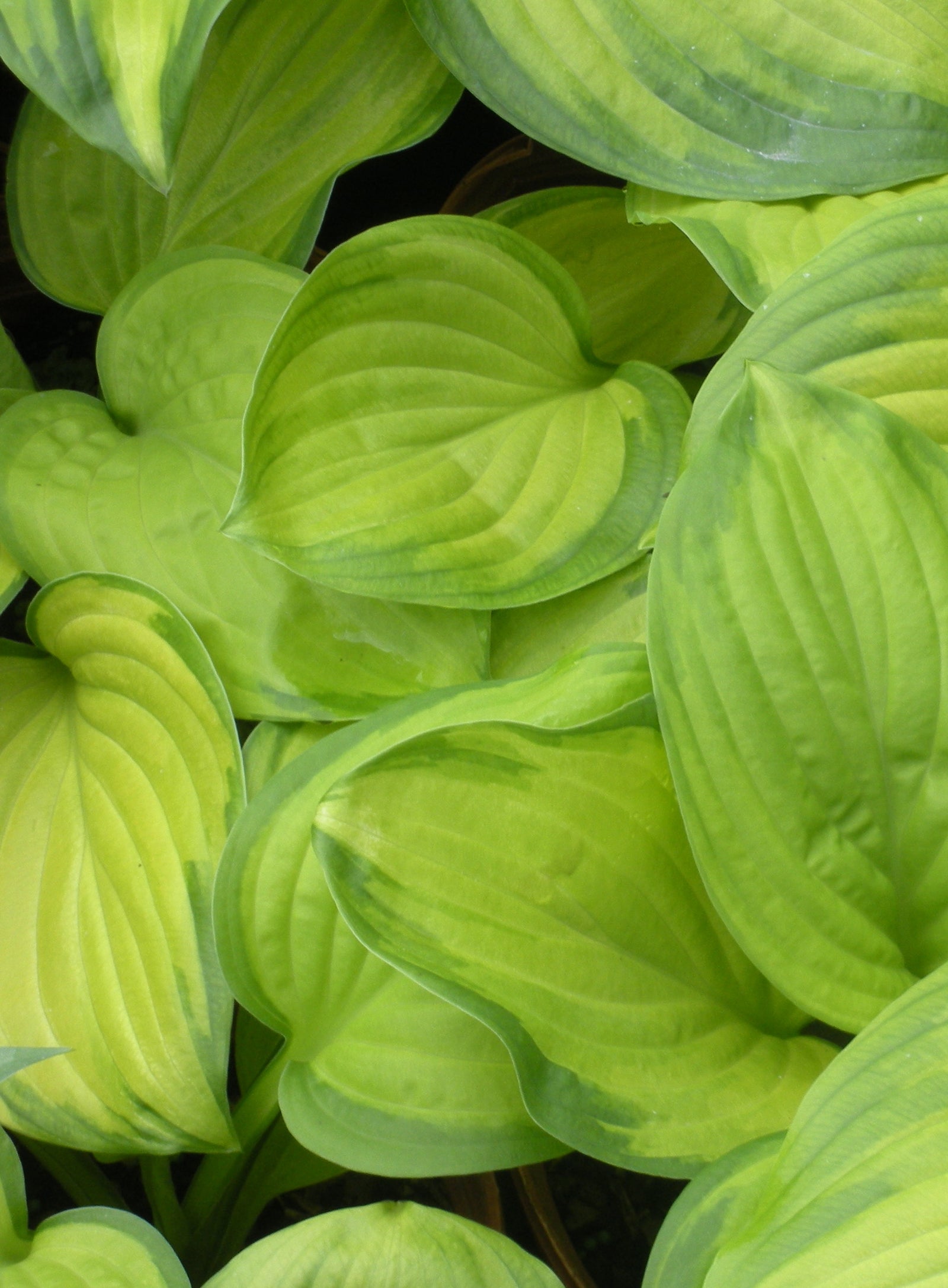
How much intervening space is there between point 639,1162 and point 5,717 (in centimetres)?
43

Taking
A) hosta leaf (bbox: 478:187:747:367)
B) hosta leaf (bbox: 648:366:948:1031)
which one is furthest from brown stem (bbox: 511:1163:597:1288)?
hosta leaf (bbox: 478:187:747:367)

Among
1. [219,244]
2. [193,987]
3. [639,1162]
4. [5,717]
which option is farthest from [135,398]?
[639,1162]

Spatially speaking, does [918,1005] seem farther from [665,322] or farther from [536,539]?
[665,322]

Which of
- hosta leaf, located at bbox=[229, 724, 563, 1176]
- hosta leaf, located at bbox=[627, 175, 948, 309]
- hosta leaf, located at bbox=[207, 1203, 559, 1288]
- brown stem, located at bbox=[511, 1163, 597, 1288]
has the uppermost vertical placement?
hosta leaf, located at bbox=[627, 175, 948, 309]

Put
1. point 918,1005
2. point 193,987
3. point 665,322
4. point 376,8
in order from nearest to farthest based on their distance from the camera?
point 918,1005 → point 193,987 → point 376,8 → point 665,322

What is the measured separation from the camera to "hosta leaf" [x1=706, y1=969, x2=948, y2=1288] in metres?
0.32

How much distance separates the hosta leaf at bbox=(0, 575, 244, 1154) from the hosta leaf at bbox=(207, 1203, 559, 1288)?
0.27ft

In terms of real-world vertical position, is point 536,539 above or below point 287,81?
below

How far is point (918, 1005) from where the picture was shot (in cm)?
39

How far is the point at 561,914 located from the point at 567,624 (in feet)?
0.67

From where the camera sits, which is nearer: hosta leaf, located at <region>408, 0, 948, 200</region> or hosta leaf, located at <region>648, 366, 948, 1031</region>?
hosta leaf, located at <region>648, 366, 948, 1031</region>

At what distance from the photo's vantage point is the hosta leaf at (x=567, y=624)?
0.58 meters

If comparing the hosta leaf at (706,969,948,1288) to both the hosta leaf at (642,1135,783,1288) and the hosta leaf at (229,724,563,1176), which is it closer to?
the hosta leaf at (642,1135,783,1288)

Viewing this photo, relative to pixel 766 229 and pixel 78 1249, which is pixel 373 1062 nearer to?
pixel 78 1249
